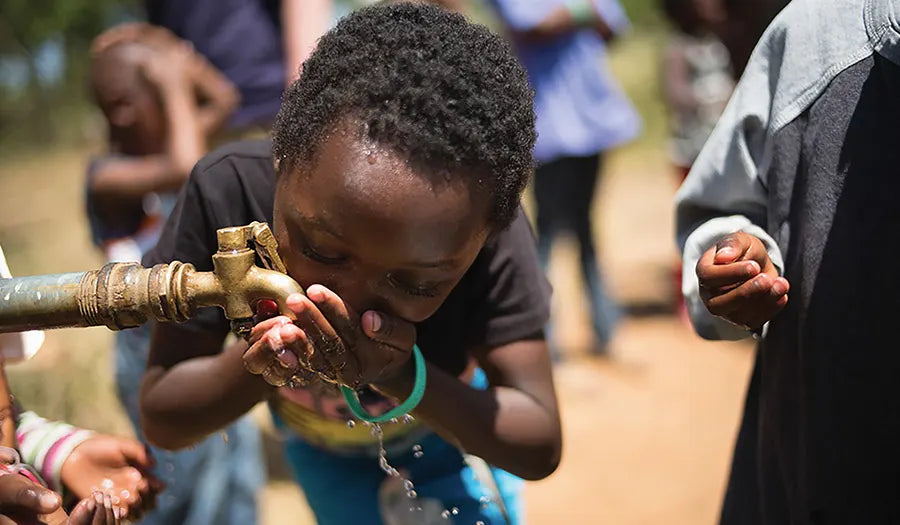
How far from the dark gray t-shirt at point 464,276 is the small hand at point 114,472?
24 cm

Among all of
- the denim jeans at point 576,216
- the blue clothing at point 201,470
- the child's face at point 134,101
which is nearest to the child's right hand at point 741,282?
the blue clothing at point 201,470

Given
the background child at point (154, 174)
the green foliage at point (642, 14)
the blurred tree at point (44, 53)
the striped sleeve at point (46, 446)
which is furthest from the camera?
the green foliage at point (642, 14)

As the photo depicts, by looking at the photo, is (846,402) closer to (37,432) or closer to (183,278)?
(183,278)

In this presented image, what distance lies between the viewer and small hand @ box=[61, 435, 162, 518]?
4.32 feet

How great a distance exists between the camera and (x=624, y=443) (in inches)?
152

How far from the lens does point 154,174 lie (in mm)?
2641

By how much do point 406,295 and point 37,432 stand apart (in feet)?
1.80

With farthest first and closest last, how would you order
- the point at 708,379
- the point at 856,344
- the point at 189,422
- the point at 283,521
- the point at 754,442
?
the point at 708,379 → the point at 283,521 → the point at 754,442 → the point at 189,422 → the point at 856,344

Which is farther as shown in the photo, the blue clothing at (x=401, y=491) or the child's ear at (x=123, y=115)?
the child's ear at (x=123, y=115)

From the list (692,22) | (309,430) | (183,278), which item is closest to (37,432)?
(183,278)

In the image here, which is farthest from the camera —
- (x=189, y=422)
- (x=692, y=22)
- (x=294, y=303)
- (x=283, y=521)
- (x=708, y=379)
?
(x=692, y=22)

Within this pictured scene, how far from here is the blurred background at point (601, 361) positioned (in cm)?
346

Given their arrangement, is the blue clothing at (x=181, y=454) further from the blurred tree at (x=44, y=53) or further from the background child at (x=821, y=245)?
the blurred tree at (x=44, y=53)

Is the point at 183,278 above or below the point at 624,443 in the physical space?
above
